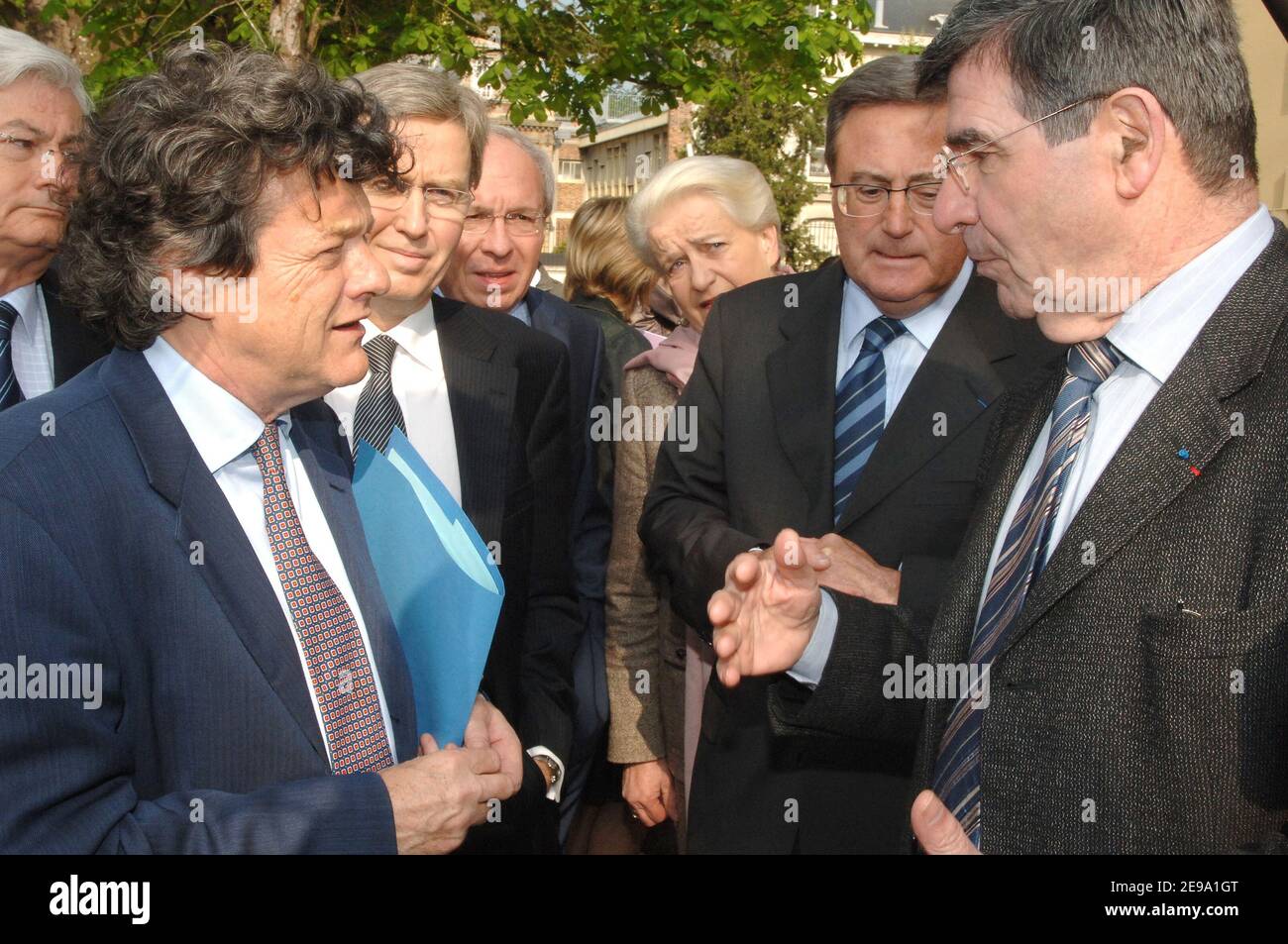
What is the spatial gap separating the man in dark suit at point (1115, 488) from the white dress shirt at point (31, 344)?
1974 mm

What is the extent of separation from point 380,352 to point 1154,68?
6.67 ft

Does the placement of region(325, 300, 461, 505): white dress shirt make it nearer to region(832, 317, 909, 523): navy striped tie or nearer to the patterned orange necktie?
the patterned orange necktie

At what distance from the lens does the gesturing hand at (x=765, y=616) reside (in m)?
2.36

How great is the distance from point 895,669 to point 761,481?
846 millimetres

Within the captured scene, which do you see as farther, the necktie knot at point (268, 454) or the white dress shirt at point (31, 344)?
the white dress shirt at point (31, 344)

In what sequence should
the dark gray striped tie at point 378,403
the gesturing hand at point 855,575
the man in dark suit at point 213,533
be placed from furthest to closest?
1. the dark gray striped tie at point 378,403
2. the gesturing hand at point 855,575
3. the man in dark suit at point 213,533

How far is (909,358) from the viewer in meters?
3.24

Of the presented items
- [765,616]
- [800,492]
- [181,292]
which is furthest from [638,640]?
[181,292]

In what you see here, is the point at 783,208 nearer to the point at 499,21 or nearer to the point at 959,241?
the point at 499,21

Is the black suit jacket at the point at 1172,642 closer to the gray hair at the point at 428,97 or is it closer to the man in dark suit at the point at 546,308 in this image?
the man in dark suit at the point at 546,308

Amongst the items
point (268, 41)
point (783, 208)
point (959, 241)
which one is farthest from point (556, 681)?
point (783, 208)

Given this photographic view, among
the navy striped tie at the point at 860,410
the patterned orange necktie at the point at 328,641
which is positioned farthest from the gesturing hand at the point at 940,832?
the navy striped tie at the point at 860,410

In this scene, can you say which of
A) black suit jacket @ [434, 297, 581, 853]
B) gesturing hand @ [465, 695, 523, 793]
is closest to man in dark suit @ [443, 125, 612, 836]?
black suit jacket @ [434, 297, 581, 853]

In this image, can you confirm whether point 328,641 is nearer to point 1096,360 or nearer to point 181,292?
point 181,292
